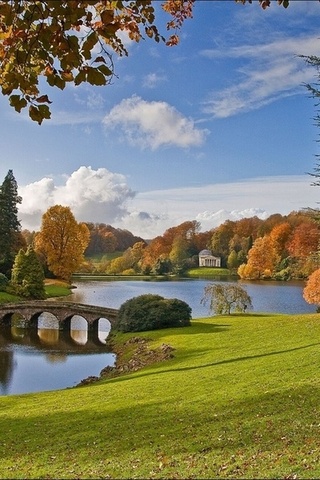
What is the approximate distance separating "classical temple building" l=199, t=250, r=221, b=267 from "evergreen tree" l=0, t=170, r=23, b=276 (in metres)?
54.9

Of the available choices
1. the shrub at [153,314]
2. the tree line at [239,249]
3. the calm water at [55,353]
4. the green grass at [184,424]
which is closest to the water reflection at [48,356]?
the calm water at [55,353]

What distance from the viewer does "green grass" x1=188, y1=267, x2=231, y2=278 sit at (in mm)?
100438

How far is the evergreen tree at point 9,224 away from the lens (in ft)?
188

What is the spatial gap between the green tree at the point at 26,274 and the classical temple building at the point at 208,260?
6367 centimetres

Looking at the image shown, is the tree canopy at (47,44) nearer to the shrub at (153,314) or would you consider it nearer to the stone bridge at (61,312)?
the shrub at (153,314)

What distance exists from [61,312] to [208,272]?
65.9 metres

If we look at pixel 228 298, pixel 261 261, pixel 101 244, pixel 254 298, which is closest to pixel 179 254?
pixel 261 261

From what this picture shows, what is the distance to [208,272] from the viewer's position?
102500 millimetres

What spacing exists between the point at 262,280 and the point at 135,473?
75401 millimetres

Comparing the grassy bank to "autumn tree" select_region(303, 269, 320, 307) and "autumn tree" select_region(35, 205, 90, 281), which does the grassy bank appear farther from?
"autumn tree" select_region(303, 269, 320, 307)

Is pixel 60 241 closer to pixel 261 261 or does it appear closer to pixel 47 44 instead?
pixel 261 261

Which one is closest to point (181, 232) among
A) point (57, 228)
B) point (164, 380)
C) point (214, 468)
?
point (57, 228)

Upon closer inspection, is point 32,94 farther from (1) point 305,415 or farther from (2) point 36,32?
(1) point 305,415

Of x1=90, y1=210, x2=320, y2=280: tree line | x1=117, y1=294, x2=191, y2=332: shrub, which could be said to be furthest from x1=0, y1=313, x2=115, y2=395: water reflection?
x1=90, y1=210, x2=320, y2=280: tree line
